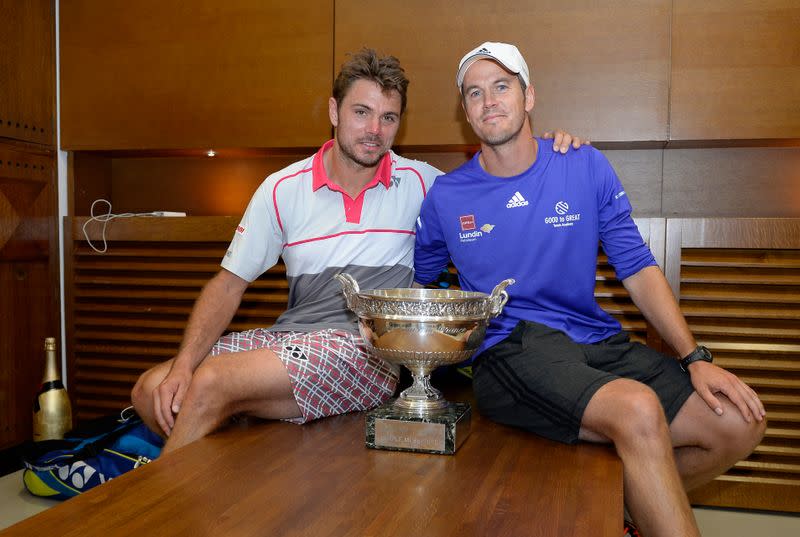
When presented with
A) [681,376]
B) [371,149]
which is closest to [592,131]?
[371,149]

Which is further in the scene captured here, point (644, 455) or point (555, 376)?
point (555, 376)

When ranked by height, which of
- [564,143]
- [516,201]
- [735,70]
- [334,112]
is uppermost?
[735,70]

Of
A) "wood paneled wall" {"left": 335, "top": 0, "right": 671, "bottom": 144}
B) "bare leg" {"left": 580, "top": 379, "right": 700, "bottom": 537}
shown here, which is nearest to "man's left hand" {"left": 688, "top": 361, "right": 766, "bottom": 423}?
"bare leg" {"left": 580, "top": 379, "right": 700, "bottom": 537}

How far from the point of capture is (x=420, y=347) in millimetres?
1621

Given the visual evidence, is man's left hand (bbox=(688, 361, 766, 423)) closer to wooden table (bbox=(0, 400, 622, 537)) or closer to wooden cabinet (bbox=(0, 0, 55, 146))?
wooden table (bbox=(0, 400, 622, 537))

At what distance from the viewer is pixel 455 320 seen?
1.61m

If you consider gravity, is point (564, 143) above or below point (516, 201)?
above

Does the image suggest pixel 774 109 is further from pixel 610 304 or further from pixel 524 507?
pixel 524 507

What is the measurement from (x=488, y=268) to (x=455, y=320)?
44cm

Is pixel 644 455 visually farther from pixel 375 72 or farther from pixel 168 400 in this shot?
pixel 375 72

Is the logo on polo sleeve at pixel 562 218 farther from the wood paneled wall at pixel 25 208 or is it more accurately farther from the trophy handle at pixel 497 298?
the wood paneled wall at pixel 25 208

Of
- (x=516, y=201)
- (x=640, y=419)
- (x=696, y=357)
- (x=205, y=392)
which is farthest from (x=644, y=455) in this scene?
(x=205, y=392)

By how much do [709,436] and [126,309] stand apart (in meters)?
2.43

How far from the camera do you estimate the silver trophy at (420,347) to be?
1.60m
